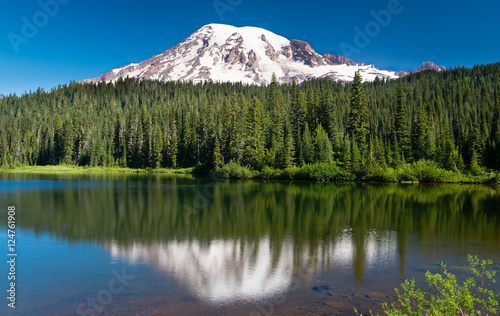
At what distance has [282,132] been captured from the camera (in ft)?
267

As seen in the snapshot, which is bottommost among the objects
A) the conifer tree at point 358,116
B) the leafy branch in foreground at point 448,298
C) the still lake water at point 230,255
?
the still lake water at point 230,255

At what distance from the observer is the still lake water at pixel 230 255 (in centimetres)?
1143

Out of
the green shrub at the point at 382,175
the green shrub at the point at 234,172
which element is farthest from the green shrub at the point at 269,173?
the green shrub at the point at 382,175

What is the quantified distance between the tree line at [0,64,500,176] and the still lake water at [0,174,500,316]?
135ft

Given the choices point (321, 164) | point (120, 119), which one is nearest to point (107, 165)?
point (120, 119)

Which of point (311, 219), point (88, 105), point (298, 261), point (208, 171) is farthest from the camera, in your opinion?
point (88, 105)

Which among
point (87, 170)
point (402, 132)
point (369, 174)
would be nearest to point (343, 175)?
point (369, 174)

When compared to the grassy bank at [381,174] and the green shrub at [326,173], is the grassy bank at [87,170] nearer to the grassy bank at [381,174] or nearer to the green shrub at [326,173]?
the grassy bank at [381,174]

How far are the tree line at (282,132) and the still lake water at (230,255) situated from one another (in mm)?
41231

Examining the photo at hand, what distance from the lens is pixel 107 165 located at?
113375mm

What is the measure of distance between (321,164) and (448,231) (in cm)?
4556

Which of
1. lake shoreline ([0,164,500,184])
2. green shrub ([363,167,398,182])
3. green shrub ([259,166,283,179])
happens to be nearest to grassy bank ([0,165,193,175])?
lake shoreline ([0,164,500,184])

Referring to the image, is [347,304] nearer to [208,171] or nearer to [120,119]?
[208,171]

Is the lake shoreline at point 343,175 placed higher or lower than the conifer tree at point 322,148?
lower
